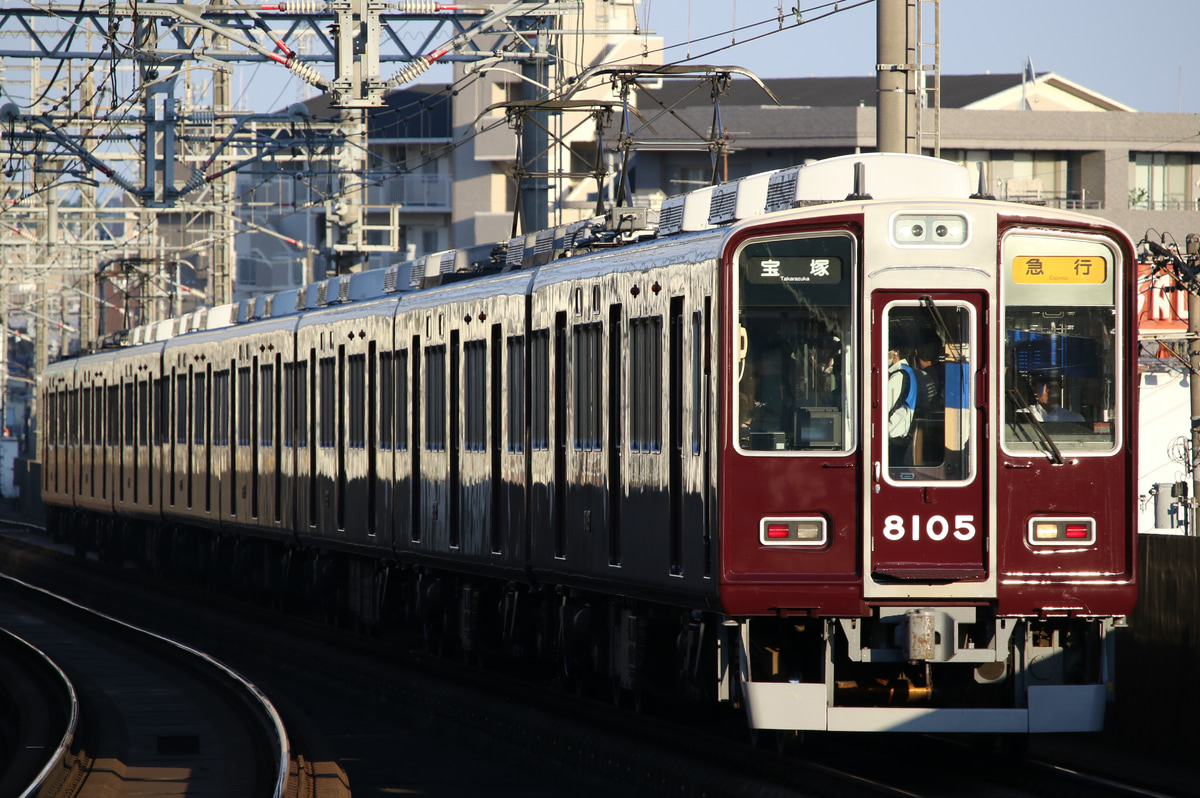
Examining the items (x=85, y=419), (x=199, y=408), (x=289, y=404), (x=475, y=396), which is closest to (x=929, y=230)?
(x=475, y=396)

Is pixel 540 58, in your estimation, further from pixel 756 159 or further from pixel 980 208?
pixel 756 159

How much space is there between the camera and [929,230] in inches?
375

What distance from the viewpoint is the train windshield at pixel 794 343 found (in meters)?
9.45

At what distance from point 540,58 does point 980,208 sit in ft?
44.6

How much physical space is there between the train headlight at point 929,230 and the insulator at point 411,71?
11923mm

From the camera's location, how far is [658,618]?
444 inches

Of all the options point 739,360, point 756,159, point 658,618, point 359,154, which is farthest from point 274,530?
point 756,159

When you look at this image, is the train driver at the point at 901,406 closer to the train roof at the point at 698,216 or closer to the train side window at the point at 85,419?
the train roof at the point at 698,216

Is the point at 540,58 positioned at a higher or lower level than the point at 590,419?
higher

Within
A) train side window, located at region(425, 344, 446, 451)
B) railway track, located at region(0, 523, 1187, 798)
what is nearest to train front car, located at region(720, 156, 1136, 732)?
railway track, located at region(0, 523, 1187, 798)

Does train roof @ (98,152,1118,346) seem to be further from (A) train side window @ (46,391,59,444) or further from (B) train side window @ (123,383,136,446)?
(A) train side window @ (46,391,59,444)

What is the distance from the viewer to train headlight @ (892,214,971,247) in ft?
31.1

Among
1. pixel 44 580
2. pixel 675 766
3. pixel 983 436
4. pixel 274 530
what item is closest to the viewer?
pixel 983 436

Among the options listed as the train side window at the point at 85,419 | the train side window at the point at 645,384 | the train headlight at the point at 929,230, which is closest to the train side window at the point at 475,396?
the train side window at the point at 645,384
